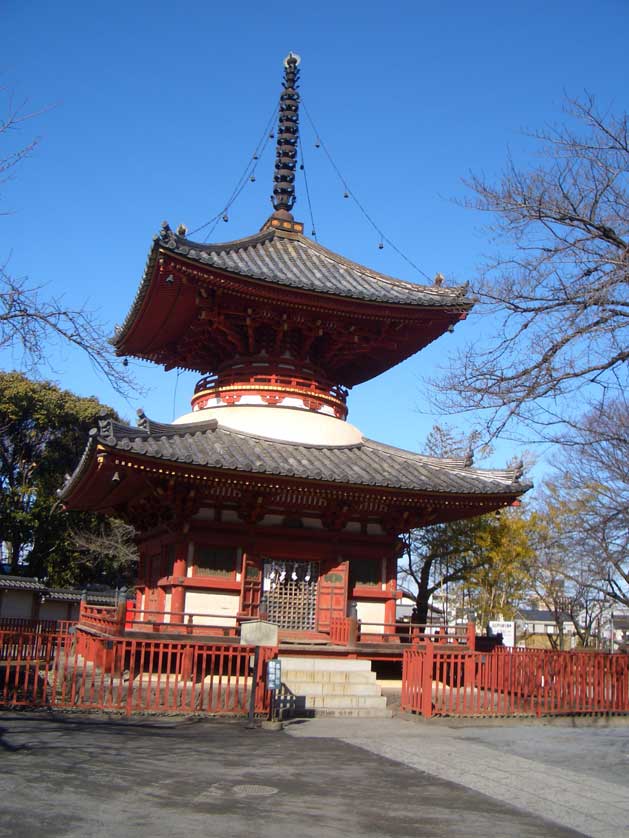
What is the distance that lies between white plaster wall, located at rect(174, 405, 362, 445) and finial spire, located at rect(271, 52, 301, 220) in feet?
26.0

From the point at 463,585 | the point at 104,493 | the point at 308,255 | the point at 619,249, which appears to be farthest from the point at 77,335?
the point at 463,585

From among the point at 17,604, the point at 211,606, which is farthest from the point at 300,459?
the point at 17,604

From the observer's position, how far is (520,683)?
1553 centimetres

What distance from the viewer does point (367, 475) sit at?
734 inches

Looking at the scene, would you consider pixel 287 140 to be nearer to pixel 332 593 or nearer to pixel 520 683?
pixel 332 593

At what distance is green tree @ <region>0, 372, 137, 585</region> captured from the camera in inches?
1705

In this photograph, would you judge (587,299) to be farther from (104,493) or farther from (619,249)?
(104,493)

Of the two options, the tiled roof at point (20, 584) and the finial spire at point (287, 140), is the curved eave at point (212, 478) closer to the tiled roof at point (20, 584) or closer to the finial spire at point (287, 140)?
the finial spire at point (287, 140)

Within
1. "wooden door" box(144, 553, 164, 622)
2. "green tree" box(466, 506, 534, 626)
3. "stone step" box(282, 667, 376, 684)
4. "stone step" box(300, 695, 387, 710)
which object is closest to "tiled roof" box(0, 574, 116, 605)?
"wooden door" box(144, 553, 164, 622)

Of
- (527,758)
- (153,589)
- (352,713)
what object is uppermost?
(153,589)

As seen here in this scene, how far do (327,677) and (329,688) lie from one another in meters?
0.49

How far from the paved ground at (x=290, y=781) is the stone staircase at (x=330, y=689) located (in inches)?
81.8

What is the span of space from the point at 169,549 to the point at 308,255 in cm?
983

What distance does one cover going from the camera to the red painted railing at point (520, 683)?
48.9ft
